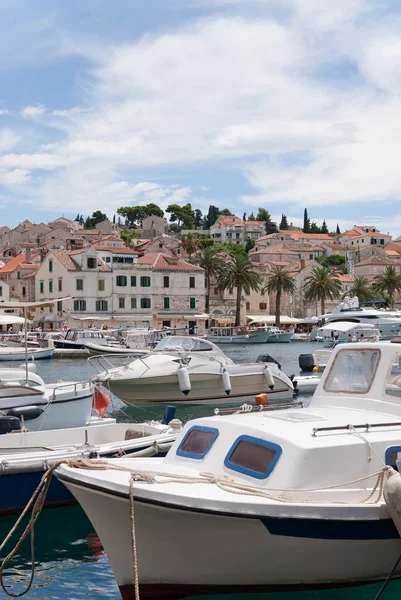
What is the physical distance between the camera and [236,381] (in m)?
26.9

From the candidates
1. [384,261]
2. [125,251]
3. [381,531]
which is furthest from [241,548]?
[384,261]

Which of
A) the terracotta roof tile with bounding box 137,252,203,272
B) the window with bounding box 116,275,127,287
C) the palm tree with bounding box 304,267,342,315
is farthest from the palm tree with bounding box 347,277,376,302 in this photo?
the window with bounding box 116,275,127,287

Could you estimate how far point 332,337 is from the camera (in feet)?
238

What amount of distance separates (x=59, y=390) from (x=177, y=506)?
10792mm

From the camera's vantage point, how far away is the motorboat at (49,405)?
16.5 m

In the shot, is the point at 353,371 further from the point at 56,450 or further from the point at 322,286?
the point at 322,286

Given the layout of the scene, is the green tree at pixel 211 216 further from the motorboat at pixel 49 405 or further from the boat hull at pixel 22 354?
the motorboat at pixel 49 405

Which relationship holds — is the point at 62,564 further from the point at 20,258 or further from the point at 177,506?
the point at 20,258

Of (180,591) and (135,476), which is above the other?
(135,476)

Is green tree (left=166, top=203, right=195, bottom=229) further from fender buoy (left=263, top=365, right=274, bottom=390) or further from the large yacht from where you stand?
fender buoy (left=263, top=365, right=274, bottom=390)

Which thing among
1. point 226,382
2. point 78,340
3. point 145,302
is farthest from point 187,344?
point 145,302

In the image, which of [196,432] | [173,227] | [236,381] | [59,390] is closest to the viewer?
[196,432]

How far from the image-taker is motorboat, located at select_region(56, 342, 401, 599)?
7832mm

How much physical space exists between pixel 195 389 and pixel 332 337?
157ft
